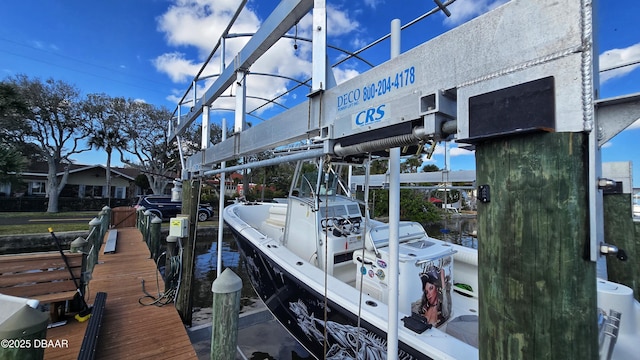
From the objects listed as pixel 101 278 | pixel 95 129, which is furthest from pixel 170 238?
pixel 95 129

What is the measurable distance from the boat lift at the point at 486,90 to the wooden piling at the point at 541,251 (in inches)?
1.7

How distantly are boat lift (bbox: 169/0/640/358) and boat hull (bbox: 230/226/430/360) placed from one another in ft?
5.21

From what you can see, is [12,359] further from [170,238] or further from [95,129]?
[95,129]

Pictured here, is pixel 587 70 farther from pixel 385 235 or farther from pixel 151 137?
pixel 151 137

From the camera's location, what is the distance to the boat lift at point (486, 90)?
882 millimetres

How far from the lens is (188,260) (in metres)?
5.11

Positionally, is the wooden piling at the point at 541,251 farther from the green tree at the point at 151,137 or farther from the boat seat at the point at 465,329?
the green tree at the point at 151,137

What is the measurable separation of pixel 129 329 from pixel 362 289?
114 inches

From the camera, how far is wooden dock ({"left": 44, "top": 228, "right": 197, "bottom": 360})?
3076 millimetres

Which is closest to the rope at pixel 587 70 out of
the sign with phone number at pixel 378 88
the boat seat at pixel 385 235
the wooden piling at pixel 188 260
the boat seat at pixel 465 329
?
the sign with phone number at pixel 378 88

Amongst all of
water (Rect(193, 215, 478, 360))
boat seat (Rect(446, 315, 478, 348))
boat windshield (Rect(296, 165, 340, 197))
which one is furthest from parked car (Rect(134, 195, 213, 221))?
boat seat (Rect(446, 315, 478, 348))

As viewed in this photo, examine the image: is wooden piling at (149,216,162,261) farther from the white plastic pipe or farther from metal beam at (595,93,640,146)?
metal beam at (595,93,640,146)

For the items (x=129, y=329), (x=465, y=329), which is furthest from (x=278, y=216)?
(x=465, y=329)

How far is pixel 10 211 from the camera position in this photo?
729 inches
